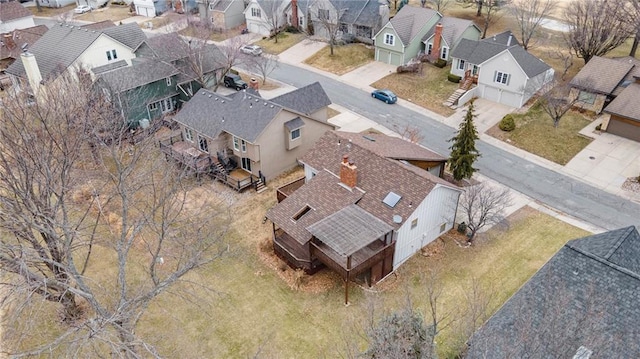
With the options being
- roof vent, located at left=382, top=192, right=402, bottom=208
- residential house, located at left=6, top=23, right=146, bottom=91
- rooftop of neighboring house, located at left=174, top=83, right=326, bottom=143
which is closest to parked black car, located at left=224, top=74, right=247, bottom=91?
residential house, located at left=6, top=23, right=146, bottom=91

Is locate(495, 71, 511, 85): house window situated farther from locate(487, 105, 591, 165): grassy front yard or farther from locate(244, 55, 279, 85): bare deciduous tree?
locate(244, 55, 279, 85): bare deciduous tree

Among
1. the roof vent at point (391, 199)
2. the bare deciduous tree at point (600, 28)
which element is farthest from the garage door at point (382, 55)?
the roof vent at point (391, 199)

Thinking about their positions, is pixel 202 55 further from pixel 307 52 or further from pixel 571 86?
pixel 571 86

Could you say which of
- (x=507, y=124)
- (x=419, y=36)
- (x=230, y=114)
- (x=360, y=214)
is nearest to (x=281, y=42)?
(x=419, y=36)

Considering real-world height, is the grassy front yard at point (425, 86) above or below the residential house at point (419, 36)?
below

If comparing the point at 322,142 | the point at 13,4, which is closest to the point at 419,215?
the point at 322,142

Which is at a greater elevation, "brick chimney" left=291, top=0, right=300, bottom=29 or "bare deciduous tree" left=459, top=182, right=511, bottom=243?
"brick chimney" left=291, top=0, right=300, bottom=29

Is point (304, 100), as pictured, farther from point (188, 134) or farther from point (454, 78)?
point (454, 78)

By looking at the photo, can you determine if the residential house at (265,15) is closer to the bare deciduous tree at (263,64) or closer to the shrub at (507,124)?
the bare deciduous tree at (263,64)
